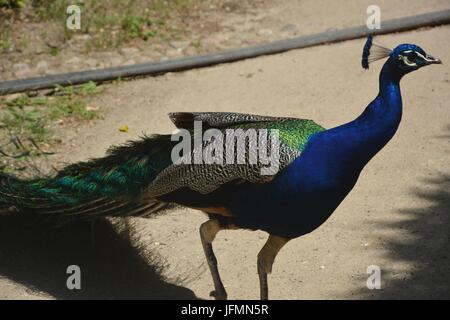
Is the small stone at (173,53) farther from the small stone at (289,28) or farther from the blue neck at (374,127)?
the blue neck at (374,127)

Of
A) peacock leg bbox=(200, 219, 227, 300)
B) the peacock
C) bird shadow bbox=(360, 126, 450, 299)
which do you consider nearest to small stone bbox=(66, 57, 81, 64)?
the peacock

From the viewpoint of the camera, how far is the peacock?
3133 millimetres

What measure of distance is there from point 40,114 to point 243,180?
8.74 ft

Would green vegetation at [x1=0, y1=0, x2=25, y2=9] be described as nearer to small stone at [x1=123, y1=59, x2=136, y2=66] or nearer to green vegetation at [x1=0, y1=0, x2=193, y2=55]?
green vegetation at [x1=0, y1=0, x2=193, y2=55]

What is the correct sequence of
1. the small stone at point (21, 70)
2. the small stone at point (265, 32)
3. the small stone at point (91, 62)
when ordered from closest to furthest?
1. the small stone at point (21, 70)
2. the small stone at point (91, 62)
3. the small stone at point (265, 32)

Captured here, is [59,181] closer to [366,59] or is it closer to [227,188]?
[227,188]

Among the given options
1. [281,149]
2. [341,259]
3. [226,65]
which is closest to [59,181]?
[281,149]

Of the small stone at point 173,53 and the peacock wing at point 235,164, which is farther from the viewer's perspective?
the small stone at point 173,53

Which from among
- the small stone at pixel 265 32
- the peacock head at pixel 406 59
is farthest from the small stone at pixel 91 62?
the peacock head at pixel 406 59

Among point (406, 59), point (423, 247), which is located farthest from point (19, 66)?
point (406, 59)

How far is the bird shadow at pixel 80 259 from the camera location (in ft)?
12.3

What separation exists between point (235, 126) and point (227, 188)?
0.87 ft

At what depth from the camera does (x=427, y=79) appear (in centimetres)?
554

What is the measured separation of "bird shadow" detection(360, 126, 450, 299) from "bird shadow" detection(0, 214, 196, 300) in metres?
0.90
